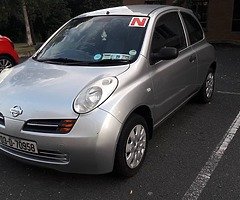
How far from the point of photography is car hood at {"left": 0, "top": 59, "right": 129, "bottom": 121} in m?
3.16

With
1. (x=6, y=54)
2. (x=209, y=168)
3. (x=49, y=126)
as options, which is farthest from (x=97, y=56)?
(x=6, y=54)

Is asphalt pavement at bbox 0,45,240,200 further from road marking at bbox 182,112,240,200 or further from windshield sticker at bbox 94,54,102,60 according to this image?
windshield sticker at bbox 94,54,102,60

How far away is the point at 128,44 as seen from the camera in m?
3.96

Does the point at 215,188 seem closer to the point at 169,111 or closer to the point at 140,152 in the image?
the point at 140,152

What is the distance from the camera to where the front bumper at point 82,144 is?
3.03 meters

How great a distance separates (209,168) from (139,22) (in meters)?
1.80

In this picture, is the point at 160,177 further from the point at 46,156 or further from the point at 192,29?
the point at 192,29

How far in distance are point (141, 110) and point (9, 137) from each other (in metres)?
1.31

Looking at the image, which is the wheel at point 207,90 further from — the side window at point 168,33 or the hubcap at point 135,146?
the hubcap at point 135,146

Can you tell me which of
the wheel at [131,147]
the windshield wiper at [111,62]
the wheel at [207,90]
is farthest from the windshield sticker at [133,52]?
the wheel at [207,90]

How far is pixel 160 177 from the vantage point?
3.54 meters

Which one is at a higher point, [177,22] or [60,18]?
[177,22]

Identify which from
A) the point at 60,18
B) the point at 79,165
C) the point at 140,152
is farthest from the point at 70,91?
the point at 60,18

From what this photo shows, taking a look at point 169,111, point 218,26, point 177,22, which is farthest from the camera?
point 218,26
